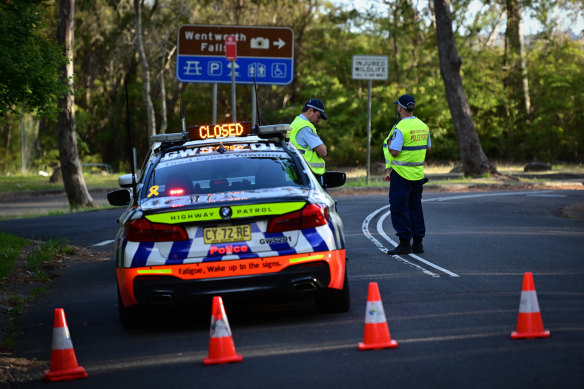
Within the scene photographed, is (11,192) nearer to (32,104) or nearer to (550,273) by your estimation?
(32,104)

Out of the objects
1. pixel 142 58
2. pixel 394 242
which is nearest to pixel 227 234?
pixel 394 242

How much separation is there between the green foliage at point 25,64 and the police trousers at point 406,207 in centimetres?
484

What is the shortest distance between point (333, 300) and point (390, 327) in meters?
0.75

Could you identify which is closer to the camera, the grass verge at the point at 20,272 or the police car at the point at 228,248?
the police car at the point at 228,248

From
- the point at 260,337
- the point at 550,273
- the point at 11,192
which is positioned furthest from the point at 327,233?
the point at 11,192

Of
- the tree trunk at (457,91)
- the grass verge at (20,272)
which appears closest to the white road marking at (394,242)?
the grass verge at (20,272)

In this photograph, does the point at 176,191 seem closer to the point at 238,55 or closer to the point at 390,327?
the point at 390,327

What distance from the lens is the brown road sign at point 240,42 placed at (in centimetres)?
2875

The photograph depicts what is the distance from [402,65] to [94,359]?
4350 cm

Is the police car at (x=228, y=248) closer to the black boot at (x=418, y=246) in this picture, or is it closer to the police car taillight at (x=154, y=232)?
the police car taillight at (x=154, y=232)

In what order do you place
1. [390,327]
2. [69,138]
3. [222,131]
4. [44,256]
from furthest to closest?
1. [69,138]
2. [44,256]
3. [222,131]
4. [390,327]

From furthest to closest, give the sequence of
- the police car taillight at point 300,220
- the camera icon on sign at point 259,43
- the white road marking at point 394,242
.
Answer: the camera icon on sign at point 259,43 → the white road marking at point 394,242 → the police car taillight at point 300,220

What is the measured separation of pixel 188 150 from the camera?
9.38m

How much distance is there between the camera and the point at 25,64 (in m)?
12.5
